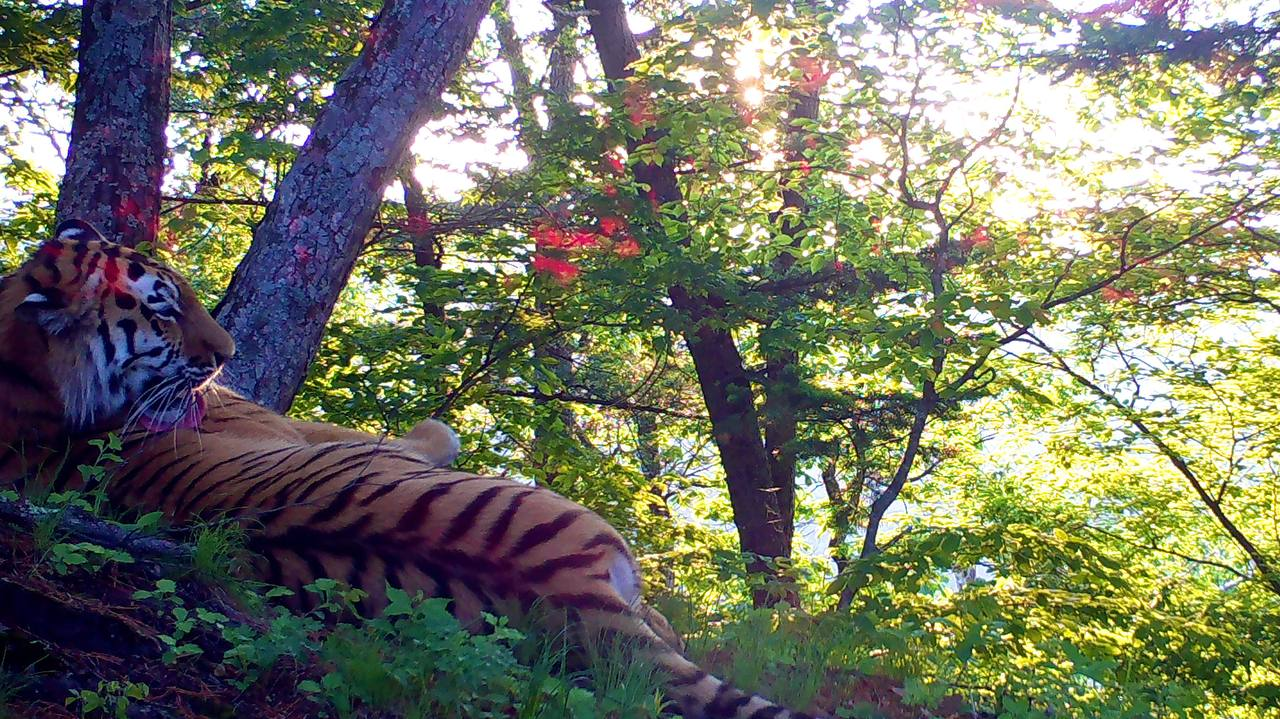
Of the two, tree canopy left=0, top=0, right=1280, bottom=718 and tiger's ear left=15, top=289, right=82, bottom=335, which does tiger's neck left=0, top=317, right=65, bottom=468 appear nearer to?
tiger's ear left=15, top=289, right=82, bottom=335

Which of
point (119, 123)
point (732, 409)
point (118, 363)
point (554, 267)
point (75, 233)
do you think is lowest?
point (118, 363)

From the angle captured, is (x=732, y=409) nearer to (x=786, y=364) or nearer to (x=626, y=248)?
(x=786, y=364)

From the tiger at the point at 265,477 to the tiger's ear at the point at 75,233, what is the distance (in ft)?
0.04

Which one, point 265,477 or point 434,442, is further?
point 434,442

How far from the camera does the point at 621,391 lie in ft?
40.4

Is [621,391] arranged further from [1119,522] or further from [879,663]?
[879,663]

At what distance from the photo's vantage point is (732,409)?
10.7 m

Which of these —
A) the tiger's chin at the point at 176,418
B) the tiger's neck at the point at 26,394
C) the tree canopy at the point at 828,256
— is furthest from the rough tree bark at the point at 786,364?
the tiger's neck at the point at 26,394

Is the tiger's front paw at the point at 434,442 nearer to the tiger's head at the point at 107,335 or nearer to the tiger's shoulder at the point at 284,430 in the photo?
the tiger's shoulder at the point at 284,430

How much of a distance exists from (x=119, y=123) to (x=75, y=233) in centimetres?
144

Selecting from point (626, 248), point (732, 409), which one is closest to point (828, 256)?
point (626, 248)

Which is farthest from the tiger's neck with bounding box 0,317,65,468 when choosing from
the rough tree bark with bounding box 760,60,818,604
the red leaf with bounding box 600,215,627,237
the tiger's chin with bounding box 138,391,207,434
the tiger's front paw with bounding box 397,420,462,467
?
the rough tree bark with bounding box 760,60,818,604

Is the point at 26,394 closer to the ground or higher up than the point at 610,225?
closer to the ground

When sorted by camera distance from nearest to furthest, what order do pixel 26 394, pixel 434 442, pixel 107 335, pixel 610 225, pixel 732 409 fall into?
pixel 26 394 < pixel 107 335 < pixel 434 442 < pixel 610 225 < pixel 732 409
